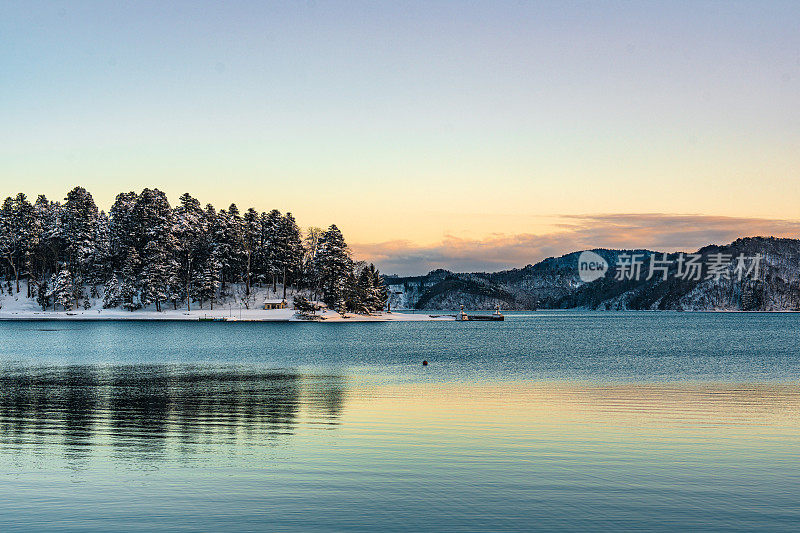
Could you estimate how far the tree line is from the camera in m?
187

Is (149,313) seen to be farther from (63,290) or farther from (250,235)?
(250,235)

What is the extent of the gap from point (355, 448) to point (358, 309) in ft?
564

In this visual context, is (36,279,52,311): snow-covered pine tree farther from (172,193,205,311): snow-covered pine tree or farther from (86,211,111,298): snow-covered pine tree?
(172,193,205,311): snow-covered pine tree

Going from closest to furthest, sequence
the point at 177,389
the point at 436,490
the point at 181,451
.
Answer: the point at 436,490 < the point at 181,451 < the point at 177,389

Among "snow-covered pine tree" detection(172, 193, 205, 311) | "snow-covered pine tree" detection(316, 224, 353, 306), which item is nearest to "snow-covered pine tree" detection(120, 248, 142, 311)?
"snow-covered pine tree" detection(172, 193, 205, 311)

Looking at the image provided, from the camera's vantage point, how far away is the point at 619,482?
66.2ft

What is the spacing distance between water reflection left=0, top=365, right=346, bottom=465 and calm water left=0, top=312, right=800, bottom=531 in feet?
0.55

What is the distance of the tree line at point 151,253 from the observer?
187250mm

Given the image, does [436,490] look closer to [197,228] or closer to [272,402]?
[272,402]

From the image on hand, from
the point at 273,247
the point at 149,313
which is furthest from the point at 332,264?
the point at 149,313

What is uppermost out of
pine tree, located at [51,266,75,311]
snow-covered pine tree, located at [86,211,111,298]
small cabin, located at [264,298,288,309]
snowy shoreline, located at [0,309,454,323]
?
snow-covered pine tree, located at [86,211,111,298]

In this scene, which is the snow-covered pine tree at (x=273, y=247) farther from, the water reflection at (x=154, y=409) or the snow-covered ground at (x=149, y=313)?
the water reflection at (x=154, y=409)

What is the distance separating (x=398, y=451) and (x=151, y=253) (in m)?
174

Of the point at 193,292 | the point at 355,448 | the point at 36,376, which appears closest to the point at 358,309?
the point at 193,292
